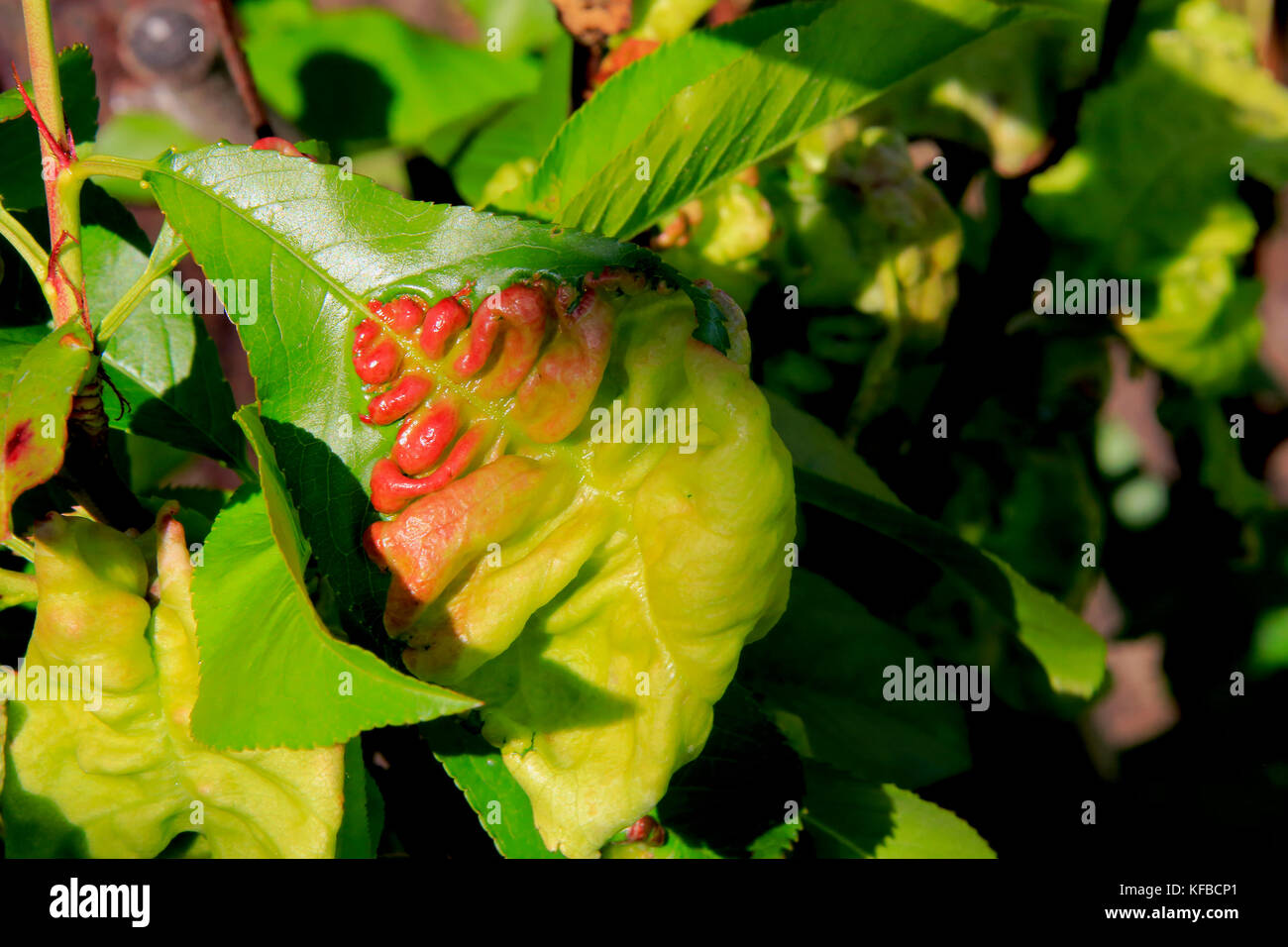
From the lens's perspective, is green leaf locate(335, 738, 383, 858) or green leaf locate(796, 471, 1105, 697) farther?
green leaf locate(796, 471, 1105, 697)

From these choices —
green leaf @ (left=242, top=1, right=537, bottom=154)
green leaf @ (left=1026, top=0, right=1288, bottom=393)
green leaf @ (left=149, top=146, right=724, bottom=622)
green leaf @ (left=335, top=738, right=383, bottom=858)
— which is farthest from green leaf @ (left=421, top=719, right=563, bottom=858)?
green leaf @ (left=242, top=1, right=537, bottom=154)

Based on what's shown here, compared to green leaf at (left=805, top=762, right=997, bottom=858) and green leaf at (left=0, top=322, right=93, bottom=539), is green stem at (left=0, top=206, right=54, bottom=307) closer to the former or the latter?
green leaf at (left=0, top=322, right=93, bottom=539)

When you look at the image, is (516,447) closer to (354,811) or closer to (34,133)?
(354,811)

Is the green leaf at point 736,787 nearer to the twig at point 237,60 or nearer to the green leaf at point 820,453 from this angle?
the green leaf at point 820,453

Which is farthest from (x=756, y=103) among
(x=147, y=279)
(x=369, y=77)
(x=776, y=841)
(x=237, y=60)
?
(x=369, y=77)

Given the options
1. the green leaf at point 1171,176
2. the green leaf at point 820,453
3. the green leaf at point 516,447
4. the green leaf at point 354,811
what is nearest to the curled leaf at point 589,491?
the green leaf at point 516,447

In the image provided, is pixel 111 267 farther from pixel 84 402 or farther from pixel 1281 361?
pixel 1281 361
